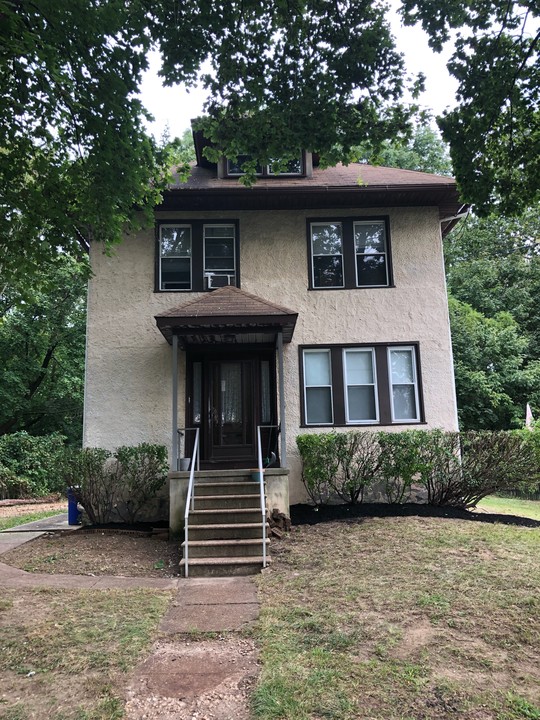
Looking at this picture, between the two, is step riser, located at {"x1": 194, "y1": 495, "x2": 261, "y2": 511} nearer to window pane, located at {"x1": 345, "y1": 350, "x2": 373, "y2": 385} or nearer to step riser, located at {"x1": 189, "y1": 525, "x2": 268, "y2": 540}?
step riser, located at {"x1": 189, "y1": 525, "x2": 268, "y2": 540}

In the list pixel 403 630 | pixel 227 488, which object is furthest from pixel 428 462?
pixel 403 630

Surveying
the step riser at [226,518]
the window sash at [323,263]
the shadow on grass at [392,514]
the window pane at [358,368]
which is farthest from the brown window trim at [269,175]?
the step riser at [226,518]

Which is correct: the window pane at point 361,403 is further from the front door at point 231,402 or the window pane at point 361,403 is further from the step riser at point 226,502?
the step riser at point 226,502

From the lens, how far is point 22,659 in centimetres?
384

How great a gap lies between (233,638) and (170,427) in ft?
20.0

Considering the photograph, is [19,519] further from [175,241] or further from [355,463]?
[355,463]

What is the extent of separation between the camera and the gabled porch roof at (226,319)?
344 inches

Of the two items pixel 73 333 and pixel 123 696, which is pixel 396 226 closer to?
pixel 123 696

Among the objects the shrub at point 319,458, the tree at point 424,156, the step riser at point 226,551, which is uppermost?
the tree at point 424,156

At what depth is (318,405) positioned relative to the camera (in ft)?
34.1

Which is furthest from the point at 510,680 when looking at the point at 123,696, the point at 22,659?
the point at 22,659

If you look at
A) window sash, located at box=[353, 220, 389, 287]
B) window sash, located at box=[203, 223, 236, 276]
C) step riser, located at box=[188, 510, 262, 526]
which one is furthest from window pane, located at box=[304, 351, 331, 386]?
step riser, located at box=[188, 510, 262, 526]

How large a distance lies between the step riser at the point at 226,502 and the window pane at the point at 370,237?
19.2 feet

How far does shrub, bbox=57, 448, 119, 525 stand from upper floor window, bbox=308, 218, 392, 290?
217 inches
